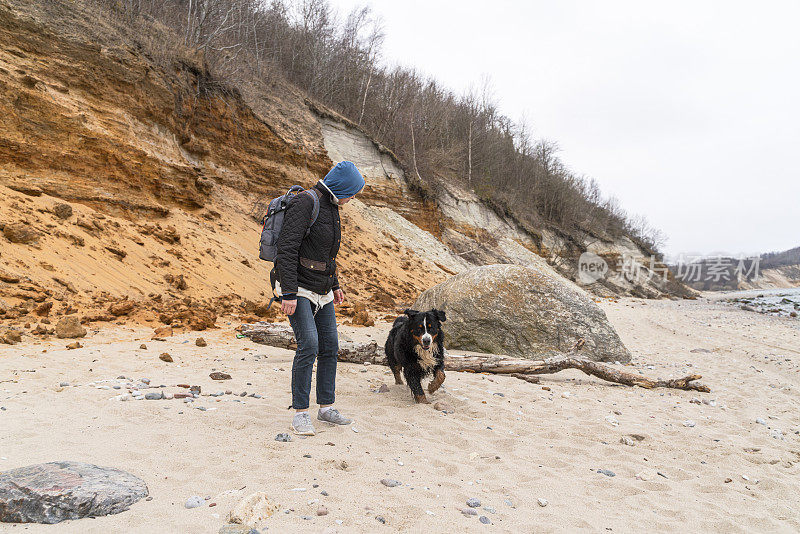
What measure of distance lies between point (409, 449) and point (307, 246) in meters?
1.82

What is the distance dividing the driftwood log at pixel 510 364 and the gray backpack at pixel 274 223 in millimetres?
2939

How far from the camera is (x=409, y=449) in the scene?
342cm

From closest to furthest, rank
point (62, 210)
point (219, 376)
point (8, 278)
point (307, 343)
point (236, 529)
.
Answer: point (236, 529) → point (307, 343) → point (219, 376) → point (8, 278) → point (62, 210)

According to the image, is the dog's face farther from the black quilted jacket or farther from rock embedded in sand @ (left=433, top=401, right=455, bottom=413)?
the black quilted jacket

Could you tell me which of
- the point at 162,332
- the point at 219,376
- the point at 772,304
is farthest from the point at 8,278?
the point at 772,304

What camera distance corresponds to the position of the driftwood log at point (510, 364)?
19.7 feet

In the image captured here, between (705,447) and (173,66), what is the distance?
48.6ft

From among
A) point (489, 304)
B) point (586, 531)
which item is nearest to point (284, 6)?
point (489, 304)

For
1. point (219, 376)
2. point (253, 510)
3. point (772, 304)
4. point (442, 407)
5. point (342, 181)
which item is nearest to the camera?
point (253, 510)

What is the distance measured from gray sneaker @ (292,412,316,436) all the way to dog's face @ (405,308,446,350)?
Result: 1436mm

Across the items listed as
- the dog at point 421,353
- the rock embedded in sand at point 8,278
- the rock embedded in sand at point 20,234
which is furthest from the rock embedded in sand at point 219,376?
the rock embedded in sand at point 20,234

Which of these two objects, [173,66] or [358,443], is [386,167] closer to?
[173,66]

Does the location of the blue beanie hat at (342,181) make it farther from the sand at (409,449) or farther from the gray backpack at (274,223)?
the sand at (409,449)

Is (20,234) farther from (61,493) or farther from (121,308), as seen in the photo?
(61,493)
